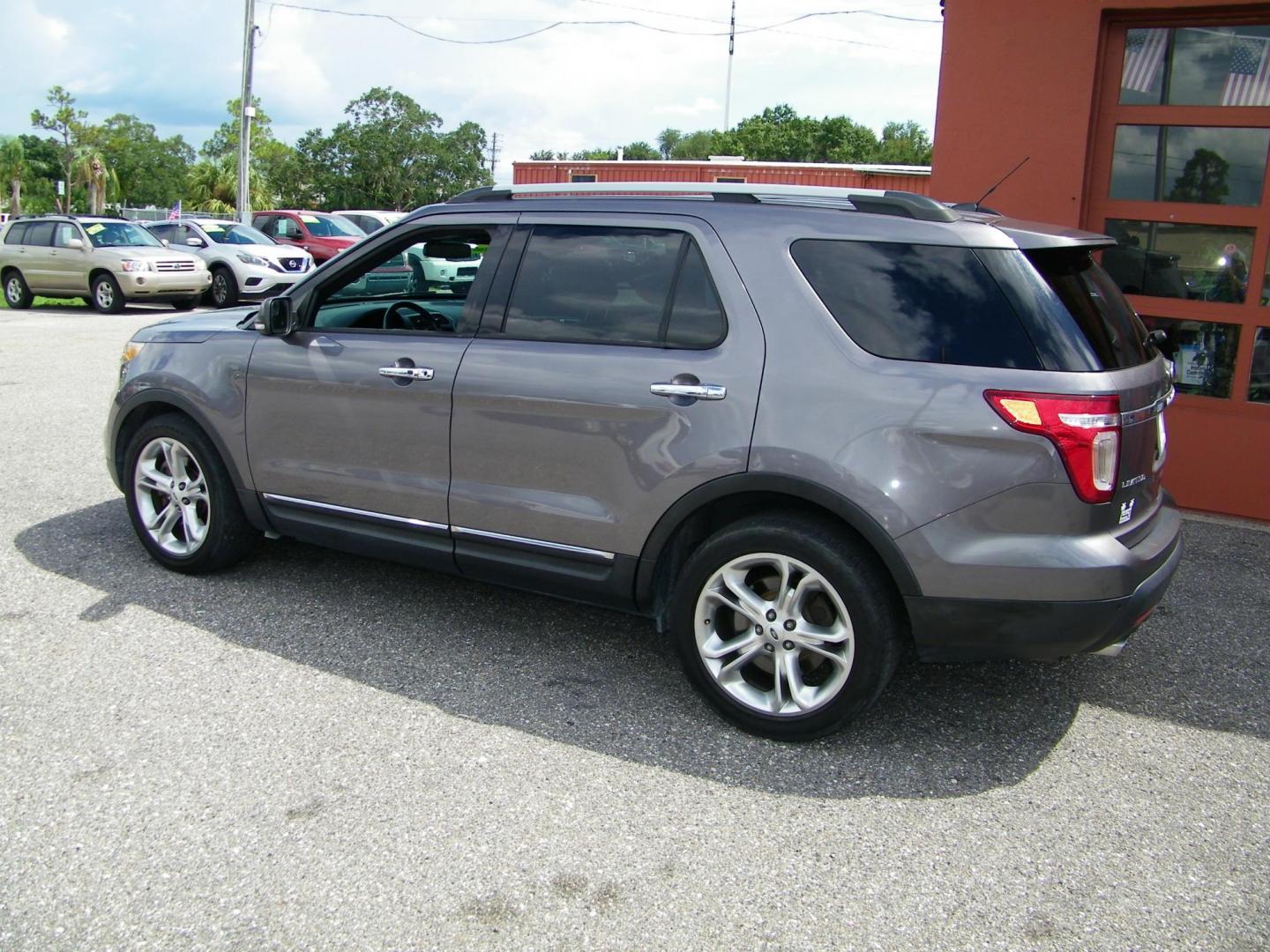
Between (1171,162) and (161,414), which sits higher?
(1171,162)

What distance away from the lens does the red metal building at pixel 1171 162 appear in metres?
6.50

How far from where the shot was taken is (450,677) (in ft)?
13.9

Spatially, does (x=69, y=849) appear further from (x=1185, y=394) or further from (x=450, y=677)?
(x=1185, y=394)

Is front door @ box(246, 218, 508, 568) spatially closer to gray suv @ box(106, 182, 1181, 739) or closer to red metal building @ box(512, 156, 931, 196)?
gray suv @ box(106, 182, 1181, 739)

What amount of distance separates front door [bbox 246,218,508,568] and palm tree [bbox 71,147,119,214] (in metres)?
86.4

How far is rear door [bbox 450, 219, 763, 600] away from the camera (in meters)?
3.80

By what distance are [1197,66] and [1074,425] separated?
14.8ft

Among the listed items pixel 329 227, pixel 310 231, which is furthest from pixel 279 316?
pixel 329 227

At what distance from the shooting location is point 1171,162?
6.71 meters

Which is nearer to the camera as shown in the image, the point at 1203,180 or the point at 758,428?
the point at 758,428

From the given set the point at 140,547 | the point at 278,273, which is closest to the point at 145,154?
the point at 278,273

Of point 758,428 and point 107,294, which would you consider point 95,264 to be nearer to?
point 107,294

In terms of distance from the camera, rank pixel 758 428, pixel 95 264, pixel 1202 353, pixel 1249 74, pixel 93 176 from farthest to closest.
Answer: pixel 93 176 < pixel 95 264 < pixel 1202 353 < pixel 1249 74 < pixel 758 428

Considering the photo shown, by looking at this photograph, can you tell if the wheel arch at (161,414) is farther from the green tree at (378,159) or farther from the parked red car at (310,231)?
the green tree at (378,159)
